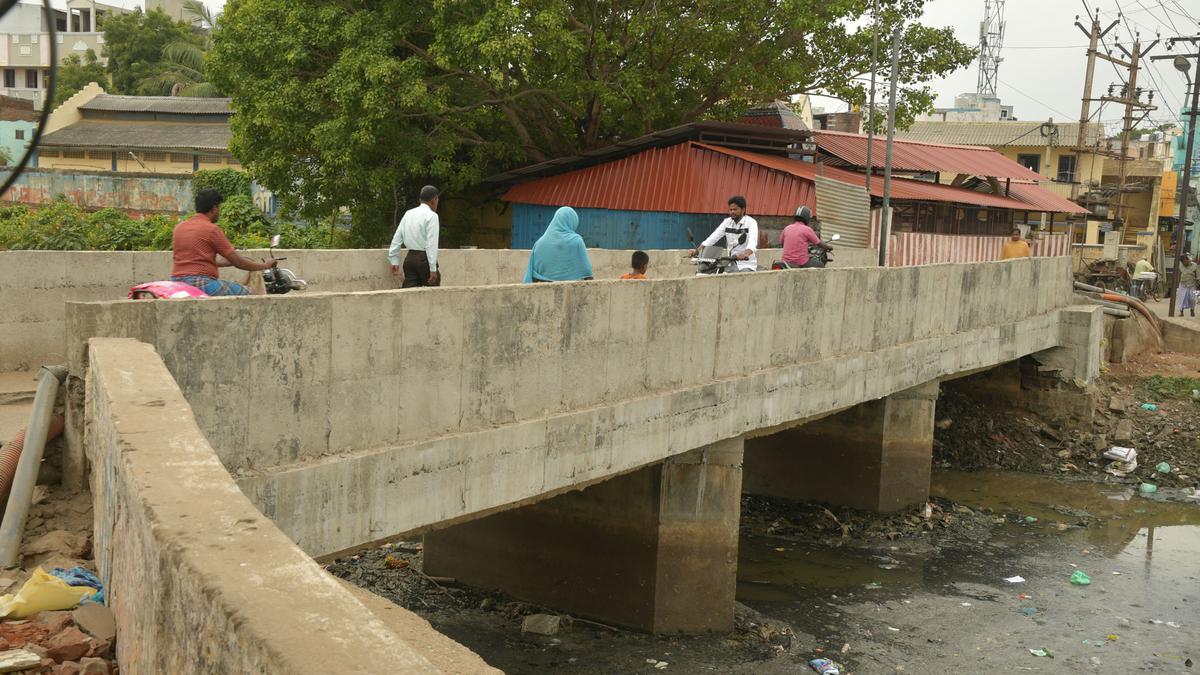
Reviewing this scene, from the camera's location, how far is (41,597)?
436 cm

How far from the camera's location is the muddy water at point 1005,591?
11039 millimetres

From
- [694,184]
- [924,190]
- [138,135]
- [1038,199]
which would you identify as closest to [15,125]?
[138,135]

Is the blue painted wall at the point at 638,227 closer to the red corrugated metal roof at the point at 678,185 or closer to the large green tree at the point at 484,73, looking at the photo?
the red corrugated metal roof at the point at 678,185

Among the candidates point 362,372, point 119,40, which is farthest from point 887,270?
point 119,40

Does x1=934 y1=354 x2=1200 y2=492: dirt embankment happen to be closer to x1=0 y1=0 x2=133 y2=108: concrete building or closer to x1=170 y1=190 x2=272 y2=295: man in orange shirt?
x1=170 y1=190 x2=272 y2=295: man in orange shirt

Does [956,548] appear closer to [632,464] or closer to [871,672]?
[871,672]

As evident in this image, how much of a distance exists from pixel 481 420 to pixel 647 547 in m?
3.27

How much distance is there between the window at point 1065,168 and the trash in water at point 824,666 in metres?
43.0

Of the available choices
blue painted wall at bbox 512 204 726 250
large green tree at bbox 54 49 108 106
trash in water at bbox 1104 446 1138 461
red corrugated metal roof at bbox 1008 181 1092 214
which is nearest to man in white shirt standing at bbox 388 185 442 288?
blue painted wall at bbox 512 204 726 250

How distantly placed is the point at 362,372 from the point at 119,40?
49485 millimetres

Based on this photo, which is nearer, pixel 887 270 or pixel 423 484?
pixel 423 484

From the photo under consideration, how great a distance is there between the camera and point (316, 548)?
645 cm

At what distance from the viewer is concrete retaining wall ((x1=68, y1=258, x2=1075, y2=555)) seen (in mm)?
6074

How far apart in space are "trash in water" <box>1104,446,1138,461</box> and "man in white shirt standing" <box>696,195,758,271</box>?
10.5m
